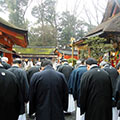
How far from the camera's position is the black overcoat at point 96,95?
343 centimetres

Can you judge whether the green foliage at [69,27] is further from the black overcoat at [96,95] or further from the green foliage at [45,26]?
the black overcoat at [96,95]

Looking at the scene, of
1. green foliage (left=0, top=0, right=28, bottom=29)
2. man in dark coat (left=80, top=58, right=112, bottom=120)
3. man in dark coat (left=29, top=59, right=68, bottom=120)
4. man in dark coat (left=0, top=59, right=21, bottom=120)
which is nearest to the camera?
man in dark coat (left=0, top=59, right=21, bottom=120)

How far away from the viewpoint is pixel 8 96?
294cm

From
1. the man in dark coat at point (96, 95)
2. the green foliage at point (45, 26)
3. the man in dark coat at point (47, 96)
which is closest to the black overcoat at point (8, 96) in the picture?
the man in dark coat at point (47, 96)

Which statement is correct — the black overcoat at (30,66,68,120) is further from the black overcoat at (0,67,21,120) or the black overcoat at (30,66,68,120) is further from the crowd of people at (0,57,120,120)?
the black overcoat at (0,67,21,120)

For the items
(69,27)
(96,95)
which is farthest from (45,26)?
(96,95)

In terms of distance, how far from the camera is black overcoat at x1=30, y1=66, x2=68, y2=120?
318cm

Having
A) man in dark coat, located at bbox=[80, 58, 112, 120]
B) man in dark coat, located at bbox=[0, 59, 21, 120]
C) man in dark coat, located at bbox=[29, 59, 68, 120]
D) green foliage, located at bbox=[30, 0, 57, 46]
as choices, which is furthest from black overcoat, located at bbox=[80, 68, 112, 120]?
green foliage, located at bbox=[30, 0, 57, 46]

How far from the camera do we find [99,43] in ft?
28.2

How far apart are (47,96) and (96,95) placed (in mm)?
1106

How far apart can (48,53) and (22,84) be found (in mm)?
22661

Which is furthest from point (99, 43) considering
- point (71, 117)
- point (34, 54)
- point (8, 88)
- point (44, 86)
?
point (34, 54)

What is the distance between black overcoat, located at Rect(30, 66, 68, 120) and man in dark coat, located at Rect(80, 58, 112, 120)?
59 cm

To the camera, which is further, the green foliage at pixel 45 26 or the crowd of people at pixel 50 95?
the green foliage at pixel 45 26
